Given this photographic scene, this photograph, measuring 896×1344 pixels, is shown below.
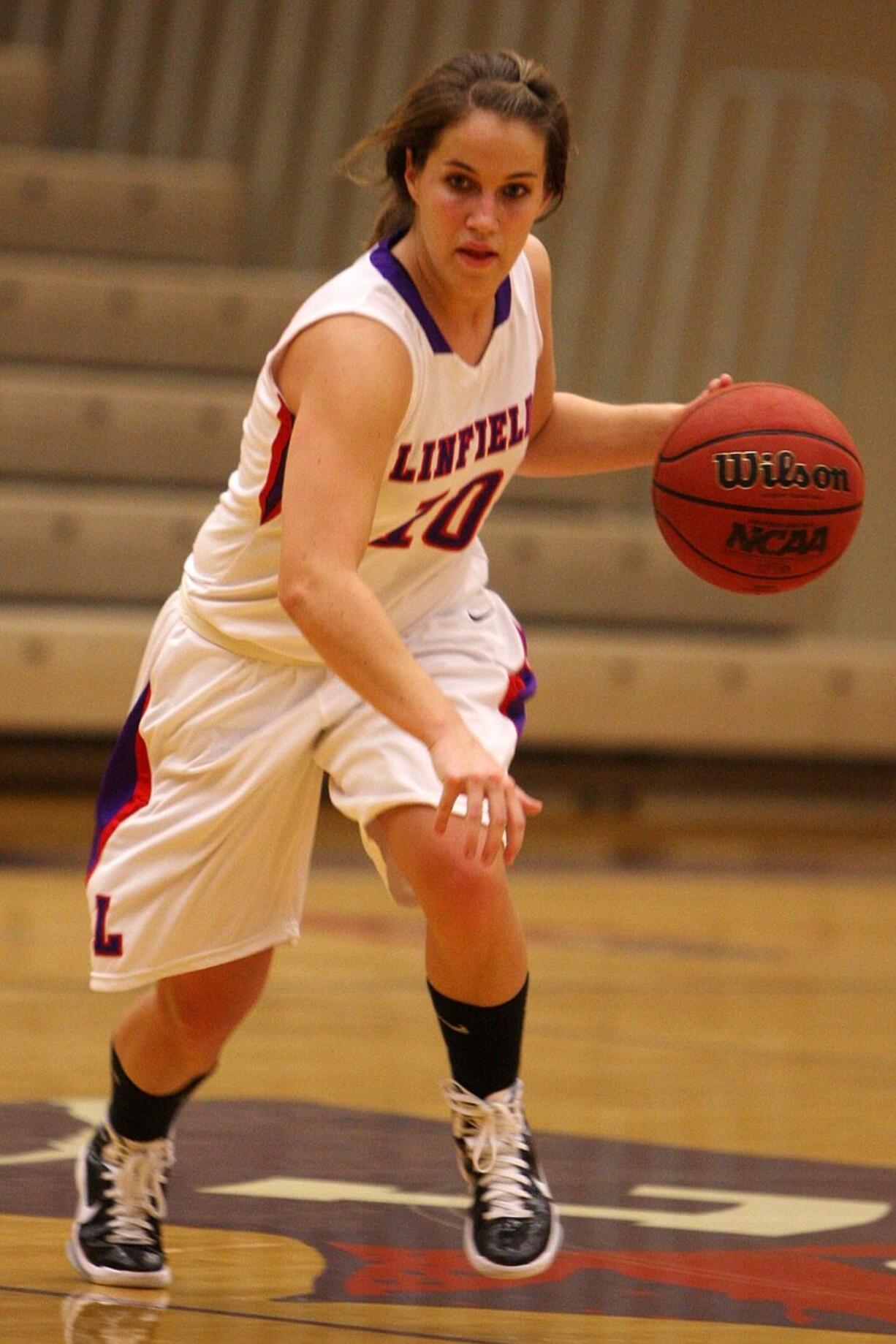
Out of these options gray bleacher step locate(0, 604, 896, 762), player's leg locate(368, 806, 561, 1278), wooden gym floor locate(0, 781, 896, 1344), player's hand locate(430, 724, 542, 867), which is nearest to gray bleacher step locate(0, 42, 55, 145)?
gray bleacher step locate(0, 604, 896, 762)

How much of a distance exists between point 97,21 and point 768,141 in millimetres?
2890

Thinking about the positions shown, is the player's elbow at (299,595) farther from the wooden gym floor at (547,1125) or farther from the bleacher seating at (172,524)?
the bleacher seating at (172,524)

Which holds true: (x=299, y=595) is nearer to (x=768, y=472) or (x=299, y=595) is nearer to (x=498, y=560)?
(x=768, y=472)

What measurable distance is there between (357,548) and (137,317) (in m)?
5.90

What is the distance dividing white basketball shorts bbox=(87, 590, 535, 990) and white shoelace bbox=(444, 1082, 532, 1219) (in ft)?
0.92

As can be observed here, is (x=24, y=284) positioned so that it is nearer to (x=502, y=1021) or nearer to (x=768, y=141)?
(x=768, y=141)

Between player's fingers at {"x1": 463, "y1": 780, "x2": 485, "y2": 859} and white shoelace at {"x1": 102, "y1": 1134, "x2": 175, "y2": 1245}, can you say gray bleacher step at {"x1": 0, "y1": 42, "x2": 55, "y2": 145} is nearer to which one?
white shoelace at {"x1": 102, "y1": 1134, "x2": 175, "y2": 1245}

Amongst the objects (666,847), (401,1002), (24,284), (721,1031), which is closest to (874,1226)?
(721,1031)

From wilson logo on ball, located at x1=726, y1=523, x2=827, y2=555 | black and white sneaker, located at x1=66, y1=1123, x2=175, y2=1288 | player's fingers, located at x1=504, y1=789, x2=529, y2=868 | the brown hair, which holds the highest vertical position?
the brown hair

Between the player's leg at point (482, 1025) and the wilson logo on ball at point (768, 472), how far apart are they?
580mm

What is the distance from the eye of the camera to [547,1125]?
3502 millimetres

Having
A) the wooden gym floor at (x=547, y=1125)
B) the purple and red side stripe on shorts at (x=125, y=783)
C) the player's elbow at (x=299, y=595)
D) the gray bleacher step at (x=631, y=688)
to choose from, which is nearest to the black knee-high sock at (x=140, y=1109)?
the wooden gym floor at (x=547, y=1125)

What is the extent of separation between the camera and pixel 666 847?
23.2ft

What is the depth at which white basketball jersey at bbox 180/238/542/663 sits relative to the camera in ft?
8.00
